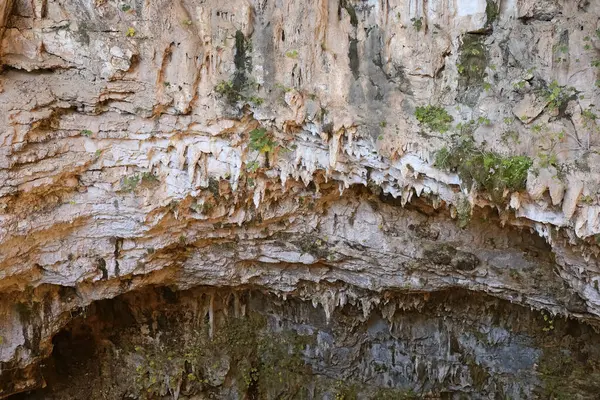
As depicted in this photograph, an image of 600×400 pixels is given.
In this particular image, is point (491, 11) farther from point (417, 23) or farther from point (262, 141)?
point (262, 141)

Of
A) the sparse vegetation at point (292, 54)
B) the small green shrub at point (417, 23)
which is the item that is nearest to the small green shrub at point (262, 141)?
the sparse vegetation at point (292, 54)

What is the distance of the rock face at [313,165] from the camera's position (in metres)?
6.08

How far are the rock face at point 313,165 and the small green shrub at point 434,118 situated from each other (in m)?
0.02

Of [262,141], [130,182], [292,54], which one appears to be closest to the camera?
[292,54]

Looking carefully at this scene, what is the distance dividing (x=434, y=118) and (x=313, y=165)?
5.80ft

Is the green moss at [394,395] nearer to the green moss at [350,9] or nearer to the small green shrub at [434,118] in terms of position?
the small green shrub at [434,118]

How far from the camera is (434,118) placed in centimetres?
639

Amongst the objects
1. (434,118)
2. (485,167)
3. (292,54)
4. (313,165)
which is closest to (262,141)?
(313,165)

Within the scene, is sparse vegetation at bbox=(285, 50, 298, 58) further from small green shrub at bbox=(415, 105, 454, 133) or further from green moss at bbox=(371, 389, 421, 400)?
green moss at bbox=(371, 389, 421, 400)

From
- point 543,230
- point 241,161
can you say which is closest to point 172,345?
point 241,161

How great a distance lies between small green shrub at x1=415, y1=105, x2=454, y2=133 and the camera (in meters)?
6.34

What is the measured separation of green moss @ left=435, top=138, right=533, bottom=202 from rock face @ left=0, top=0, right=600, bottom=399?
0.08 ft

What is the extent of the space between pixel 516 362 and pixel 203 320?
6409 millimetres

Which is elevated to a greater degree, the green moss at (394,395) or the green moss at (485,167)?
the green moss at (485,167)
